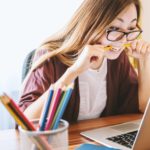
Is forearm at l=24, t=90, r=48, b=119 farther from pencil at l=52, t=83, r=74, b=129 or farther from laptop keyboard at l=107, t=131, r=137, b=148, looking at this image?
pencil at l=52, t=83, r=74, b=129

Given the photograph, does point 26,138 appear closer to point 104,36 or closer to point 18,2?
point 104,36

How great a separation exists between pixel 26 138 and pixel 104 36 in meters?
0.74

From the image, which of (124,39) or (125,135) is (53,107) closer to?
(125,135)

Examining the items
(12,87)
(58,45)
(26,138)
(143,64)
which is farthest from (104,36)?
(12,87)

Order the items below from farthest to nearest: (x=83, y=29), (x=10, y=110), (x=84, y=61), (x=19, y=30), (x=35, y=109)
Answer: (x=19, y=30)
(x=83, y=29)
(x=84, y=61)
(x=35, y=109)
(x=10, y=110)

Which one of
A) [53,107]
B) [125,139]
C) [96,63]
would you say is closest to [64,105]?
[53,107]

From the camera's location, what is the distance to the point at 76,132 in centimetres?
91

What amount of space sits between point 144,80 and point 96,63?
0.24 meters

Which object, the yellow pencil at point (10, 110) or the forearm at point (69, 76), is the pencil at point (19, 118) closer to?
the yellow pencil at point (10, 110)

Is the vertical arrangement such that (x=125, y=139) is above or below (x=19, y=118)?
below

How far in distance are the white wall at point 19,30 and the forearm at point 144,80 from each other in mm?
718

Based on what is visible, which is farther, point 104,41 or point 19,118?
point 104,41

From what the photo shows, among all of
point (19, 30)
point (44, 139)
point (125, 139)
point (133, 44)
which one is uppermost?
point (19, 30)

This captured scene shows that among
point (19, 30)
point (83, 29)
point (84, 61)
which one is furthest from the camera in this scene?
point (19, 30)
